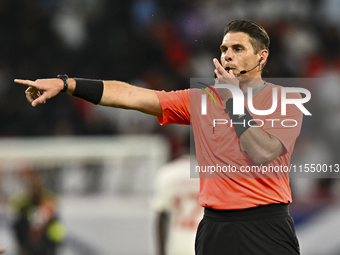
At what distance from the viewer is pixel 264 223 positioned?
260 centimetres

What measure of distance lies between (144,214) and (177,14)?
526 cm

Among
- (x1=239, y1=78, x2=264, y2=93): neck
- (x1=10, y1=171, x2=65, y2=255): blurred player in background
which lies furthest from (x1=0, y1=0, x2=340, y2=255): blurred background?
(x1=239, y1=78, x2=264, y2=93): neck

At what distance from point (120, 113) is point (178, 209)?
4657 mm

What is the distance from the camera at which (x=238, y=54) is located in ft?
9.28

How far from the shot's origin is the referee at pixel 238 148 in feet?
8.38

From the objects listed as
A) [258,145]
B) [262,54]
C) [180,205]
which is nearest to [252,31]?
[262,54]

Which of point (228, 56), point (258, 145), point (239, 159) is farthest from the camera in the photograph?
point (228, 56)

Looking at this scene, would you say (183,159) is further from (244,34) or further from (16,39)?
(16,39)

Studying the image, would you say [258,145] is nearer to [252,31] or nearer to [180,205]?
[252,31]

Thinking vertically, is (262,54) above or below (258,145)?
above

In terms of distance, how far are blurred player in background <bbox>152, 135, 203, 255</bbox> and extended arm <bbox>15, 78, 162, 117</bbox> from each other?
1883mm

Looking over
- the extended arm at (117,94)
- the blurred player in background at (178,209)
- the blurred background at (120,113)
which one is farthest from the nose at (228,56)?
the blurred background at (120,113)

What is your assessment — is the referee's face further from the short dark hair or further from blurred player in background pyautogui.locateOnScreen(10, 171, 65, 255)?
blurred player in background pyautogui.locateOnScreen(10, 171, 65, 255)

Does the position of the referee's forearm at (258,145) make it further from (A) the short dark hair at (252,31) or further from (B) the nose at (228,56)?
(A) the short dark hair at (252,31)
